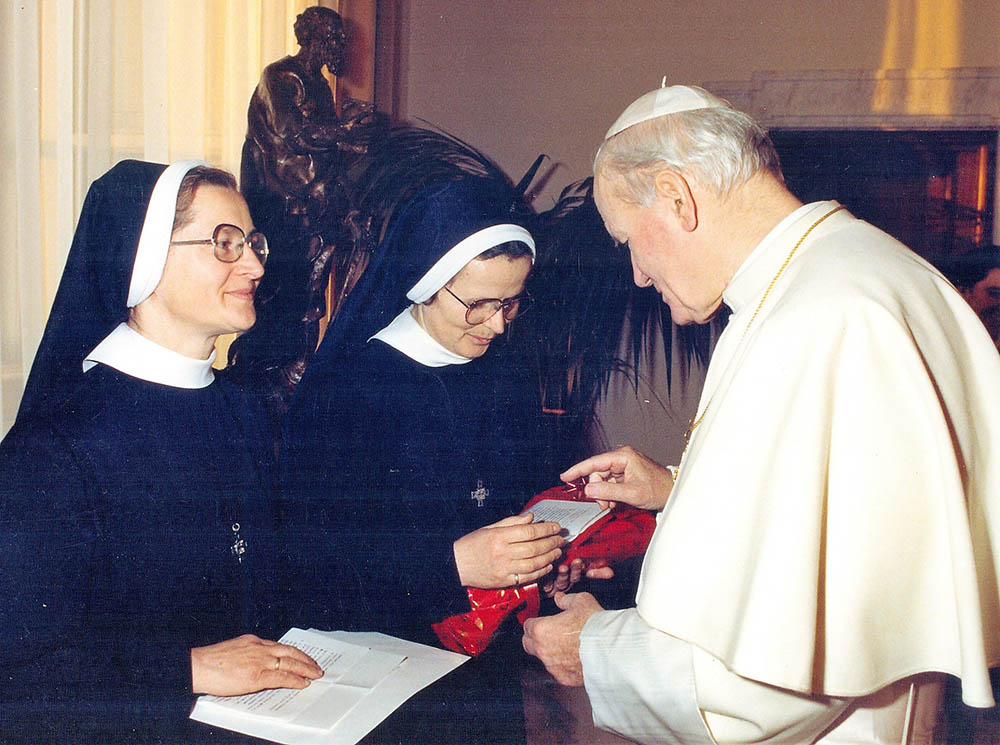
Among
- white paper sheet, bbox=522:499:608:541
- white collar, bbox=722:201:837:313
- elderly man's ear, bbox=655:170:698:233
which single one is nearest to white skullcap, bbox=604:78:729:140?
elderly man's ear, bbox=655:170:698:233

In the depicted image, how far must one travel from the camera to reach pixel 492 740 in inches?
65.9

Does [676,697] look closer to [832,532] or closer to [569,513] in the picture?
[832,532]

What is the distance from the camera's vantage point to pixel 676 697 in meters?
1.49

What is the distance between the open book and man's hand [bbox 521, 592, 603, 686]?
0.18 m

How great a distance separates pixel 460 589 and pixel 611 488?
512 millimetres

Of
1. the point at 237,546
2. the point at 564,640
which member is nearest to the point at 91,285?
the point at 237,546

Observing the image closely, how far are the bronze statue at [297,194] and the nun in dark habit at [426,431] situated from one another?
44 cm

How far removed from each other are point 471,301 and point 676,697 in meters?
1.22

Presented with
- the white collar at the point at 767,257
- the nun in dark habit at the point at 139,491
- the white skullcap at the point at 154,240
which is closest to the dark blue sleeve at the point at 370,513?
the nun in dark habit at the point at 139,491

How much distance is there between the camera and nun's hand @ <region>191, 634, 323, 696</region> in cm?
161

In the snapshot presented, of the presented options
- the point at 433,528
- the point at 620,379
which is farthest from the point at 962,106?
the point at 433,528

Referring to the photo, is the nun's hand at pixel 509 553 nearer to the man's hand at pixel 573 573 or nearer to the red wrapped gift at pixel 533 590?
the red wrapped gift at pixel 533 590

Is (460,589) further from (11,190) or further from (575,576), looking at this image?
(11,190)

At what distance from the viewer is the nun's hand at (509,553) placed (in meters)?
2.01
